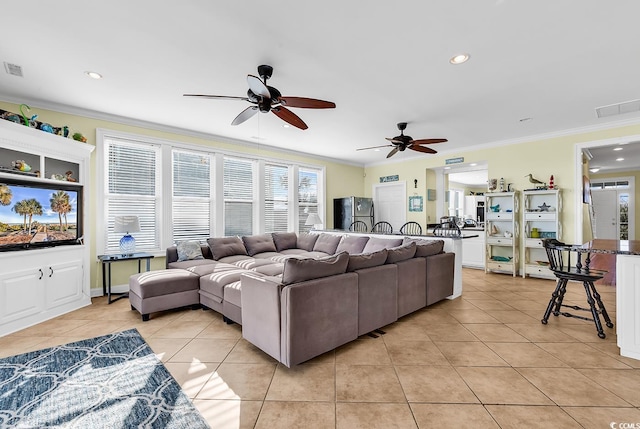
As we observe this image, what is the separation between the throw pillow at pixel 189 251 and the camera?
4.59m

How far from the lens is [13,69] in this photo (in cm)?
302

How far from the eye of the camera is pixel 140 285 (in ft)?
11.0

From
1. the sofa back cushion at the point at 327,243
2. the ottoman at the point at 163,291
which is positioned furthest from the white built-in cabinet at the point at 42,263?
the sofa back cushion at the point at 327,243

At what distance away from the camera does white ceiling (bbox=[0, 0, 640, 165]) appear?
216 cm

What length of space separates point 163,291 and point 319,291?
2.19 m

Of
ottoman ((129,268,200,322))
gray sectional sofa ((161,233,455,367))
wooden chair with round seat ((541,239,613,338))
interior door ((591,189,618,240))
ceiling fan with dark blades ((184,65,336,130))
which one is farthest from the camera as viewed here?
interior door ((591,189,618,240))

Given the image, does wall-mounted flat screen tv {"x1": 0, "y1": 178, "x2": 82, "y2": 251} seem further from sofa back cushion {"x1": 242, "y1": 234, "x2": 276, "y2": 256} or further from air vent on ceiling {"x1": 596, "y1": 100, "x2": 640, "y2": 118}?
air vent on ceiling {"x1": 596, "y1": 100, "x2": 640, "y2": 118}

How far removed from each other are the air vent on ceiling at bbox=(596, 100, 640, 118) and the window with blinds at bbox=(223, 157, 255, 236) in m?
5.93

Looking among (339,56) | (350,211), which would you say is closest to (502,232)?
(350,211)

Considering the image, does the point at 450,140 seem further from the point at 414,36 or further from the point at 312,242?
the point at 414,36

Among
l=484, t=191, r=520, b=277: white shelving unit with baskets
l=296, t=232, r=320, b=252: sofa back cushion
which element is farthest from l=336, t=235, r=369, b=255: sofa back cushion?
l=484, t=191, r=520, b=277: white shelving unit with baskets

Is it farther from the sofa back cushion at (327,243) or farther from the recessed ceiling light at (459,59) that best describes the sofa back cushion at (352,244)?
the recessed ceiling light at (459,59)

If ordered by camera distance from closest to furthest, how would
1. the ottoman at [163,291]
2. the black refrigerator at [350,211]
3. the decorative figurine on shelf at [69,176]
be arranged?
the ottoman at [163,291]
the decorative figurine on shelf at [69,176]
the black refrigerator at [350,211]

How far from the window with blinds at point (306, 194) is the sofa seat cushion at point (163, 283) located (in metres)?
3.66
